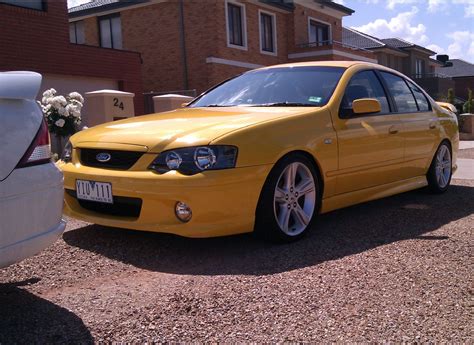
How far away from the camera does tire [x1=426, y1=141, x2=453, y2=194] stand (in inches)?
257

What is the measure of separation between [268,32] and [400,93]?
16.8 m

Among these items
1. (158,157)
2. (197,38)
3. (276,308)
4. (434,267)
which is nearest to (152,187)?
(158,157)

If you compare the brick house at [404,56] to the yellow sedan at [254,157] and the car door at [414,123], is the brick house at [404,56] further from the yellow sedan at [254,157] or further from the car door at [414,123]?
the yellow sedan at [254,157]

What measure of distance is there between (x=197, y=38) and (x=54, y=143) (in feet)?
29.8

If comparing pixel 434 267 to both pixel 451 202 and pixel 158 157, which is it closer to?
pixel 158 157

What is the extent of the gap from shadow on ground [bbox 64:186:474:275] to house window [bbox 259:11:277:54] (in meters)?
17.0

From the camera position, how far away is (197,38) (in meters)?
19.1

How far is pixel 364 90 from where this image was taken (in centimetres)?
546

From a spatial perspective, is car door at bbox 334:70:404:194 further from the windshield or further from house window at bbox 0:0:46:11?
house window at bbox 0:0:46:11

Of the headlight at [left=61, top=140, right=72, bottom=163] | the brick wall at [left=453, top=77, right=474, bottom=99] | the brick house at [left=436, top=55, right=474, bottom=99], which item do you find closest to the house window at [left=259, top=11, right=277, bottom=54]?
the headlight at [left=61, top=140, right=72, bottom=163]

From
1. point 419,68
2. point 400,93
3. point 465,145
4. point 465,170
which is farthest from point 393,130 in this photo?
point 419,68

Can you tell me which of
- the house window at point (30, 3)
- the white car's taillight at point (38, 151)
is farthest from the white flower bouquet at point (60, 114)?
the white car's taillight at point (38, 151)

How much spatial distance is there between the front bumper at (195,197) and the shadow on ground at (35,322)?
98cm

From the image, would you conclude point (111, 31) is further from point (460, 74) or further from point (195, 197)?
Answer: point (460, 74)
